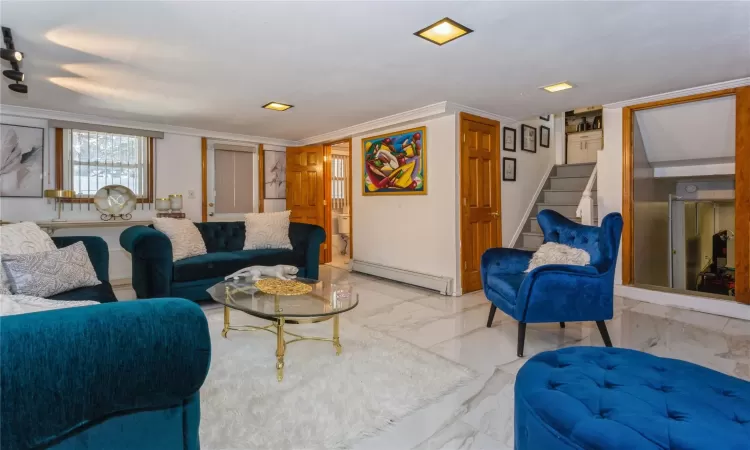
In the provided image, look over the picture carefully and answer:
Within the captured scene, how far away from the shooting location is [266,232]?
14.6 ft

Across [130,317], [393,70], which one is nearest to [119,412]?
[130,317]

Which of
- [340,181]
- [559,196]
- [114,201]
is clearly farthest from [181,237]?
[559,196]

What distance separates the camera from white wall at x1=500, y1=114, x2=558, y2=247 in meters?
5.04

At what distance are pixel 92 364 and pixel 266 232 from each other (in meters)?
3.64

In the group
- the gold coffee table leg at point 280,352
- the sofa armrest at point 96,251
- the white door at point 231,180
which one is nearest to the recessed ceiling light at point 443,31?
the gold coffee table leg at point 280,352

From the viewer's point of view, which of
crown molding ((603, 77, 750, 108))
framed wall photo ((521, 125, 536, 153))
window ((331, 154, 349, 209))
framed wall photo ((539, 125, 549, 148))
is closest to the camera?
crown molding ((603, 77, 750, 108))

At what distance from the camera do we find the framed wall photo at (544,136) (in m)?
5.61

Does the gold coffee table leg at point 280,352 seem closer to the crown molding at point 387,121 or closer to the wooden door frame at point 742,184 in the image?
the crown molding at point 387,121

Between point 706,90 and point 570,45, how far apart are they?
1.96 metres

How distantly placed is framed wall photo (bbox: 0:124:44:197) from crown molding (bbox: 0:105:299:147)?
16cm

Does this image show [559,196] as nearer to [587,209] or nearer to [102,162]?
[587,209]

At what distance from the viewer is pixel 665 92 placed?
3.74 meters

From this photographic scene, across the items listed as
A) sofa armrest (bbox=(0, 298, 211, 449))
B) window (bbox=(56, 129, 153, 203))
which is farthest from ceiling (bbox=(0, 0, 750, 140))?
sofa armrest (bbox=(0, 298, 211, 449))

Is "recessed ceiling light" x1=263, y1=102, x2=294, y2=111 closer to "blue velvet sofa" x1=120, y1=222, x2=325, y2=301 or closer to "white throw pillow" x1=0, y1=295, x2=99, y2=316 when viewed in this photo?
"blue velvet sofa" x1=120, y1=222, x2=325, y2=301
